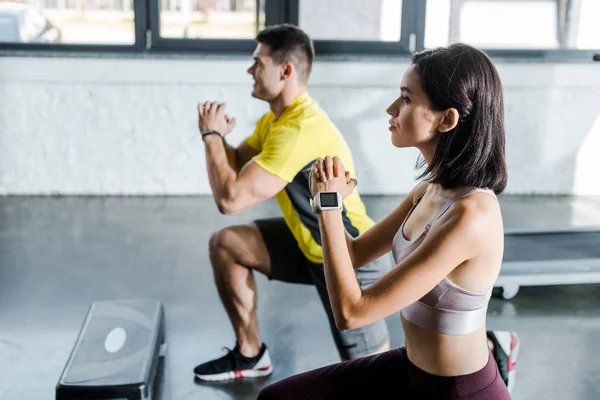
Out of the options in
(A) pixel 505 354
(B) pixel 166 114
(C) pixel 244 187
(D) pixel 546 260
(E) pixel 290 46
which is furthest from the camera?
(B) pixel 166 114

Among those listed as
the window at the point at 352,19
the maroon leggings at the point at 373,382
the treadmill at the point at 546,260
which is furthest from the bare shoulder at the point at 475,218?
the window at the point at 352,19

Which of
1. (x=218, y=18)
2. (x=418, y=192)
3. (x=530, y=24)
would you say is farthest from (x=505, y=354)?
(x=530, y=24)

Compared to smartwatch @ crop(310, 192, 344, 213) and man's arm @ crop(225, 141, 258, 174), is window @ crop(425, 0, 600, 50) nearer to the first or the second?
man's arm @ crop(225, 141, 258, 174)

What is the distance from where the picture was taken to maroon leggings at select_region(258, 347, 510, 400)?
151cm

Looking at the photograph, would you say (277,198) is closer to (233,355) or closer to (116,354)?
(233,355)

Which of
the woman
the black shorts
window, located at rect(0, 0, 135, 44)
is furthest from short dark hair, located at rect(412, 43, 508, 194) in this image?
window, located at rect(0, 0, 135, 44)

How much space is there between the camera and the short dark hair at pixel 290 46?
8.39 ft

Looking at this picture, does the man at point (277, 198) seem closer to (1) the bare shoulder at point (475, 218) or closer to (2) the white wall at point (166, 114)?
(1) the bare shoulder at point (475, 218)

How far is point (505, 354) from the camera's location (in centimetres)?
205

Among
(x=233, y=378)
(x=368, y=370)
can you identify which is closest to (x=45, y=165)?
(x=233, y=378)

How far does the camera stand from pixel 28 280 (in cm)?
347

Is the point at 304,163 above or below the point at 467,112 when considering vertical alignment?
below

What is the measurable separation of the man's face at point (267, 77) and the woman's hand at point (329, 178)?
103 cm

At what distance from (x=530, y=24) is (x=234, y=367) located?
366 cm
